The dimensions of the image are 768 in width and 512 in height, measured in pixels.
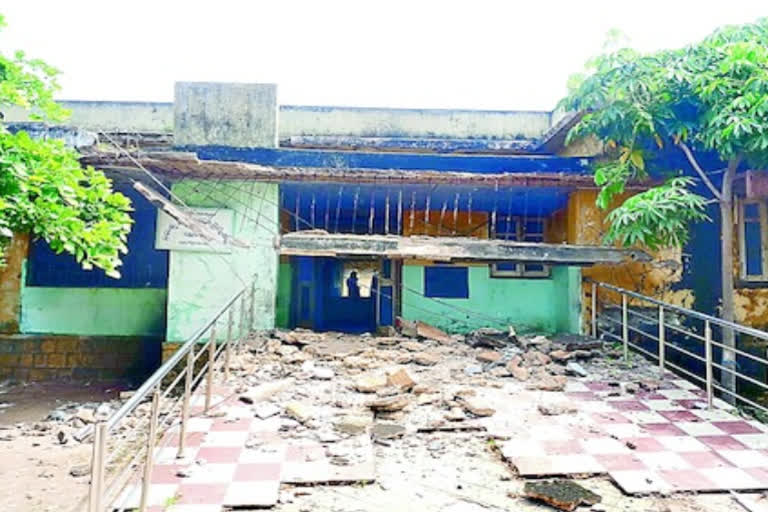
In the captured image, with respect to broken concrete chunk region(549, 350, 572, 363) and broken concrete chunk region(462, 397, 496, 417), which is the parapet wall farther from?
broken concrete chunk region(462, 397, 496, 417)

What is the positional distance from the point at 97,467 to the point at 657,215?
5.93 m

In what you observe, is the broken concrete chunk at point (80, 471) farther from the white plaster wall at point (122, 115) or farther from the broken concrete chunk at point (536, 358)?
the white plaster wall at point (122, 115)

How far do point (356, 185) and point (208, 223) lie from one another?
2.33 meters

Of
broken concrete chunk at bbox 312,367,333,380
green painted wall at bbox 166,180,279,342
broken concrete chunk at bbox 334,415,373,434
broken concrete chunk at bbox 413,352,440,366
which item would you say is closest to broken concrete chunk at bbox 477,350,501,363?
broken concrete chunk at bbox 413,352,440,366

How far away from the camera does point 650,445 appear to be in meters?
4.05

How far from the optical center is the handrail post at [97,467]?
6.75 ft

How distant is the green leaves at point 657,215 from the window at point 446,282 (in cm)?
307

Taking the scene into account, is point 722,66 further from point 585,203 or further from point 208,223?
point 208,223

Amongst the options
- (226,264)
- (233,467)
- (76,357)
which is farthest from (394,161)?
(76,357)

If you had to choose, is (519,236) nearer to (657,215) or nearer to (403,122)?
(657,215)

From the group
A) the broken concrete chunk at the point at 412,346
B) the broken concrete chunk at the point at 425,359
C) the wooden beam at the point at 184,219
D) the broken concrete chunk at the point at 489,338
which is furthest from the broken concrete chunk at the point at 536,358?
the wooden beam at the point at 184,219

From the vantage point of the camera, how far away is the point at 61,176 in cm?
369

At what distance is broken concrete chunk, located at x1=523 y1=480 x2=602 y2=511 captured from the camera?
311cm

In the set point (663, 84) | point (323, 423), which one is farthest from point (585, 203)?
point (323, 423)
